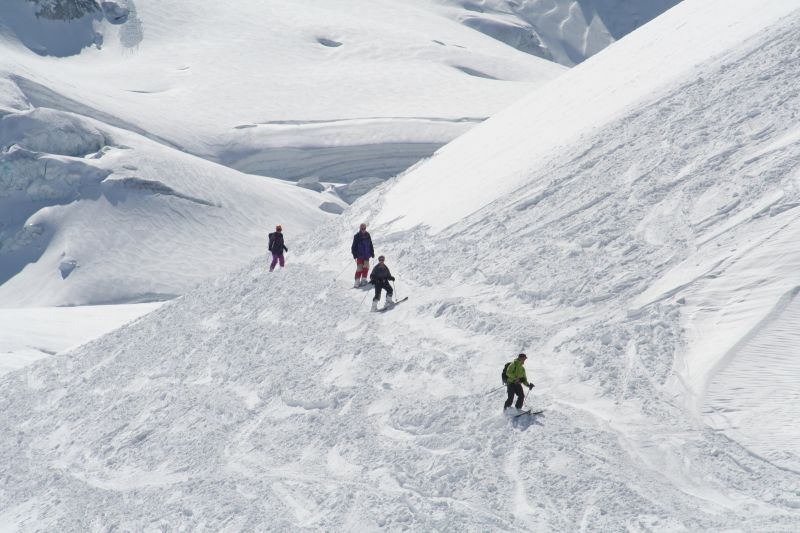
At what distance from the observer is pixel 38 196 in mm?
51969

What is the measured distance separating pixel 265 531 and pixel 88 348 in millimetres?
11519

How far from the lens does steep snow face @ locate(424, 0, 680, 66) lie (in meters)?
114

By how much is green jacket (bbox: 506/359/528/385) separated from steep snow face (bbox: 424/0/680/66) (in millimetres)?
103228

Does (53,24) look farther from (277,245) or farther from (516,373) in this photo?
(516,373)

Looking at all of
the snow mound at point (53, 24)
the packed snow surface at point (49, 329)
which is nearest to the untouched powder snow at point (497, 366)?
the packed snow surface at point (49, 329)

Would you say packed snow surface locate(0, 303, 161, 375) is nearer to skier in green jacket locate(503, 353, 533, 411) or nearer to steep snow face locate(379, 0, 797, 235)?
steep snow face locate(379, 0, 797, 235)

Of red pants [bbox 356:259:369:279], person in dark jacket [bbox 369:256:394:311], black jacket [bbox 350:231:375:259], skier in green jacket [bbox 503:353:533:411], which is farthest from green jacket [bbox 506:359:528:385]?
red pants [bbox 356:259:369:279]

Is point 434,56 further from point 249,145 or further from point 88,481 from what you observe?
point 88,481

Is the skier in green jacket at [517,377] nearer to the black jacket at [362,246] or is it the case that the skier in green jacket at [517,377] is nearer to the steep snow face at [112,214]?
the black jacket at [362,246]

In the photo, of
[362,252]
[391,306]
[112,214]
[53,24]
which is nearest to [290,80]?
[53,24]

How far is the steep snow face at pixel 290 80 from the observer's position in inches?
2584

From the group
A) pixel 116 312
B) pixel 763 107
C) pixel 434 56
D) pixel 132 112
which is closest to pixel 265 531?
pixel 763 107

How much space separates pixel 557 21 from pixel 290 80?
194ft

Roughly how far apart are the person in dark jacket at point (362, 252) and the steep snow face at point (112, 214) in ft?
87.6
